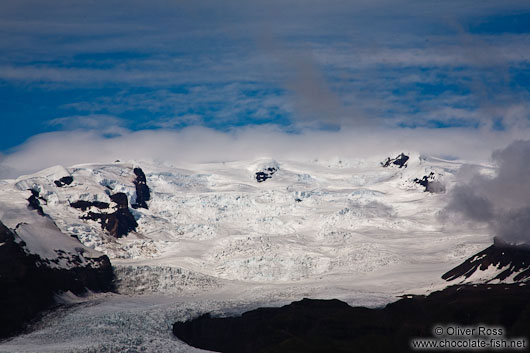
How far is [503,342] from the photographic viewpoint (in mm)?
192000

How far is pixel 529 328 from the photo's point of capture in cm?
19938

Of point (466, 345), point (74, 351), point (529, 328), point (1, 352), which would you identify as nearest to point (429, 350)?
point (466, 345)

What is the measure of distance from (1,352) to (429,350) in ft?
375

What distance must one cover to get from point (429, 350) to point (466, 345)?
10560 mm

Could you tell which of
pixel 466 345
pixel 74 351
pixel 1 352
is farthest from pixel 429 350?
pixel 1 352

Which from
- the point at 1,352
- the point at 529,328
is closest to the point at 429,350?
the point at 529,328

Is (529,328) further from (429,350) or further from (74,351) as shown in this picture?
(74,351)

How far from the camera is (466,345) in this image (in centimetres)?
19125

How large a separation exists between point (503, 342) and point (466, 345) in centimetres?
980

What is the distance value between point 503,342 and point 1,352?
434ft

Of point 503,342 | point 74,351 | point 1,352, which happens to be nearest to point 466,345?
point 503,342

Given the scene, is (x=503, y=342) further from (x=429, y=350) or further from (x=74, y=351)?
(x=74, y=351)

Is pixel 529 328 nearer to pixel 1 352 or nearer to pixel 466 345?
pixel 466 345

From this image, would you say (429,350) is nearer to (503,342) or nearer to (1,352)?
(503,342)
